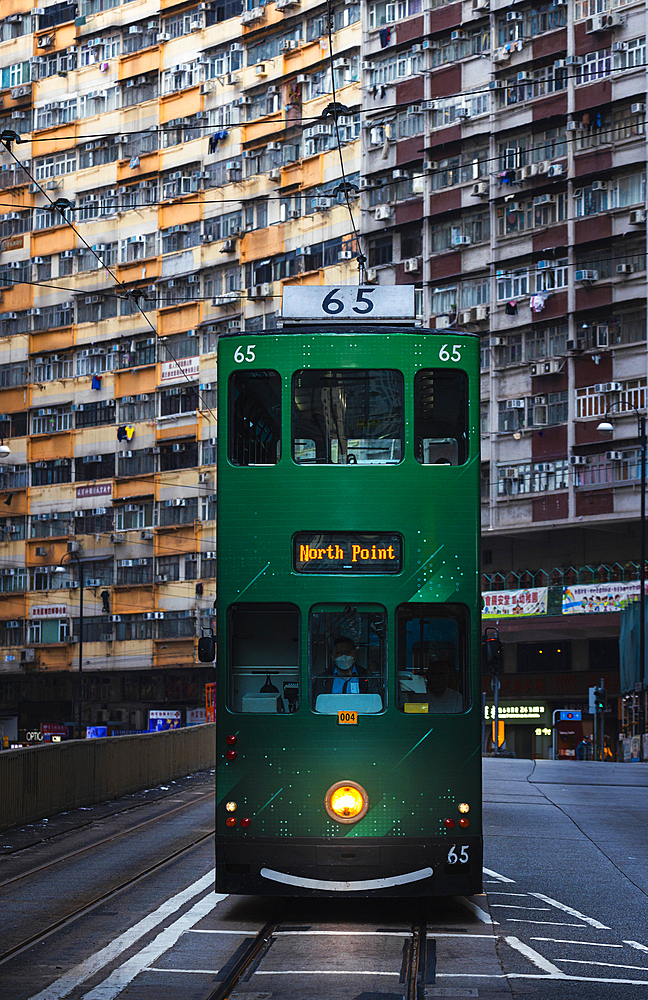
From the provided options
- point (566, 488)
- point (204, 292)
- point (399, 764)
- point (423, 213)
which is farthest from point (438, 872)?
point (204, 292)

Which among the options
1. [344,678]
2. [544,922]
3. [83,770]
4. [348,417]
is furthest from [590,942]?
[83,770]

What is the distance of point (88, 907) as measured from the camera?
45.9 feet

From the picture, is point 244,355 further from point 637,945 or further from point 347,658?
point 637,945

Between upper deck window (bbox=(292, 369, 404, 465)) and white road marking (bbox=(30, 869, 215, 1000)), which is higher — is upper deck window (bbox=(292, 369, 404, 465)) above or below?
above

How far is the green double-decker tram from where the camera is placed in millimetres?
12602

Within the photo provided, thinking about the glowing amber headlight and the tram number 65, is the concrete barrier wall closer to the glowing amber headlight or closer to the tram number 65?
the glowing amber headlight

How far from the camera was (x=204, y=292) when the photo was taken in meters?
70.1

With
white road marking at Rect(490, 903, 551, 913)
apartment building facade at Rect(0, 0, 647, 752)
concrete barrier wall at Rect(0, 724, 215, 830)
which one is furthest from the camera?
apartment building facade at Rect(0, 0, 647, 752)

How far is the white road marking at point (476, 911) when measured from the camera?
13.3 m

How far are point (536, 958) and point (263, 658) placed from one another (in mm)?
3215

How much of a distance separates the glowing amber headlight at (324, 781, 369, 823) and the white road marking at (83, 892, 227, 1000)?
153cm

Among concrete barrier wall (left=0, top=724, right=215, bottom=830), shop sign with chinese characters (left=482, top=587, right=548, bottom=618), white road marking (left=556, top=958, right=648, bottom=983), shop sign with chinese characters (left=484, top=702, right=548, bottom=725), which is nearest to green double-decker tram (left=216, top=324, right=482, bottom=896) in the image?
white road marking (left=556, top=958, right=648, bottom=983)

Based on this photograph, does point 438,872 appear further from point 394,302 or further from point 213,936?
point 394,302

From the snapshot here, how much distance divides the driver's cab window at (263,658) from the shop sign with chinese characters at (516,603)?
146 ft
